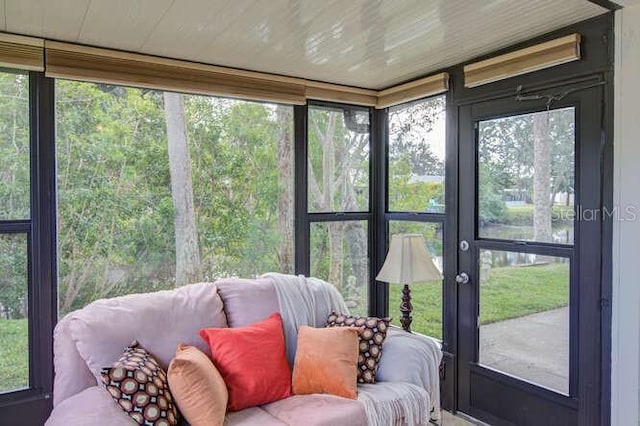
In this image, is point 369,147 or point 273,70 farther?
point 369,147

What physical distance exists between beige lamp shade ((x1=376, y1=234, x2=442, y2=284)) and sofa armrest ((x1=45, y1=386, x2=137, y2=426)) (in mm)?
1615

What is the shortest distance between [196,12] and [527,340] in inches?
103

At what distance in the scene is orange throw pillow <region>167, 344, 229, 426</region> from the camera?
1.83 metres

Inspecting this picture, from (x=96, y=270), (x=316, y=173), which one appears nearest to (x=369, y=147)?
(x=316, y=173)

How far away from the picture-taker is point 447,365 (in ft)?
10.1

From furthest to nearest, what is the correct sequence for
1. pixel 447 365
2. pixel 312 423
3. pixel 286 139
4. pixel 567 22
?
pixel 286 139
pixel 447 365
pixel 567 22
pixel 312 423

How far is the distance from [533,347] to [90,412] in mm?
2368

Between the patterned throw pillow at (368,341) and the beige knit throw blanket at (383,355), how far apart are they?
2.4 inches

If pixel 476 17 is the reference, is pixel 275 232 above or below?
below

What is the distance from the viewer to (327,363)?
222 cm

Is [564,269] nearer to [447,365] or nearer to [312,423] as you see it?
[447,365]

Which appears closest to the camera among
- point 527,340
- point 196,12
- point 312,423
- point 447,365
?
point 312,423

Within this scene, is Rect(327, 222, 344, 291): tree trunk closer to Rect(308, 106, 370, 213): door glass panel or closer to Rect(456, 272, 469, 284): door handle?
Rect(308, 106, 370, 213): door glass panel

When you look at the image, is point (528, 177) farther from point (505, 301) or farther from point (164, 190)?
point (164, 190)
